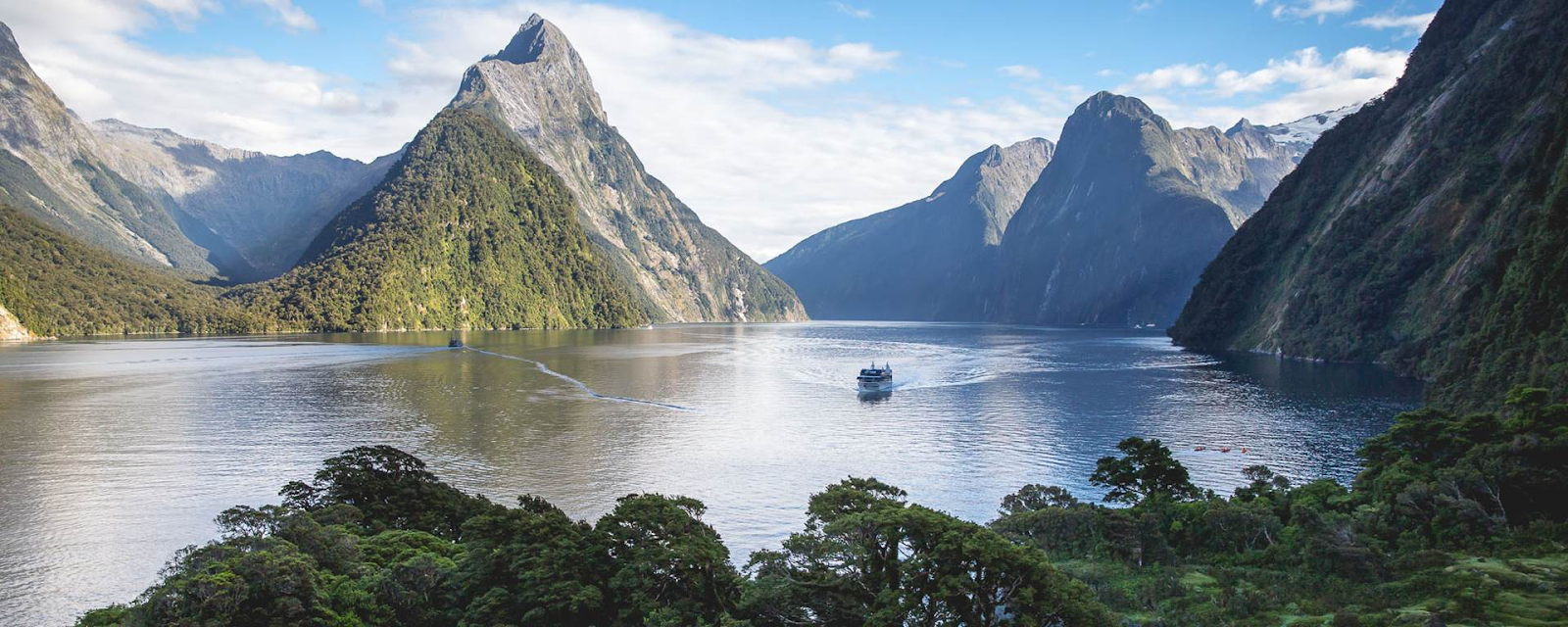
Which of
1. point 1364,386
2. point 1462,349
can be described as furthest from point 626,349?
point 1462,349

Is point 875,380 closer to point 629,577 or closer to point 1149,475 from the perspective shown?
point 1149,475

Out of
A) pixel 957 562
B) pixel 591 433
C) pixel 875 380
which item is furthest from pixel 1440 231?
pixel 957 562

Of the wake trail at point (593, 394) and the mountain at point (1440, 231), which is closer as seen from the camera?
the mountain at point (1440, 231)

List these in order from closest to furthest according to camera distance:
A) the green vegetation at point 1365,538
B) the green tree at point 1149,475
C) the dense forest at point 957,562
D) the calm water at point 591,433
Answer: the dense forest at point 957,562
the green vegetation at point 1365,538
the green tree at point 1149,475
the calm water at point 591,433

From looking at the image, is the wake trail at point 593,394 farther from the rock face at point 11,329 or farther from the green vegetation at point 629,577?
the rock face at point 11,329

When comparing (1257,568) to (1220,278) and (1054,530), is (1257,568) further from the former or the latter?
(1220,278)

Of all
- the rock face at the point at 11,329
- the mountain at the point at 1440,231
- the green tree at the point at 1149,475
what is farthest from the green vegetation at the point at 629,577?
the rock face at the point at 11,329
